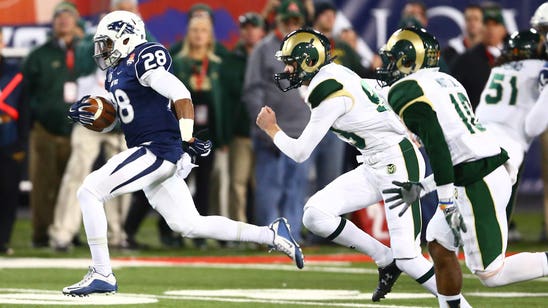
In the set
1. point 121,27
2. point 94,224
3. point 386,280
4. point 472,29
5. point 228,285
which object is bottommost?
point 228,285

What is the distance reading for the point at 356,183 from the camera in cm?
785

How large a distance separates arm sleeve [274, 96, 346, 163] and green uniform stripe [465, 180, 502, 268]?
3.62ft

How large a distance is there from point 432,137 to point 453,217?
1.27ft

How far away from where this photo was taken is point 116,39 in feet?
26.3

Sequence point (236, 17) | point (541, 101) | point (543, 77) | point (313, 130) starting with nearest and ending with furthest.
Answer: point (313, 130) < point (541, 101) < point (543, 77) < point (236, 17)

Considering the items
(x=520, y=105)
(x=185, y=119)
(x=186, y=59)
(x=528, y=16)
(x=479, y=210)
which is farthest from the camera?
(x=528, y=16)

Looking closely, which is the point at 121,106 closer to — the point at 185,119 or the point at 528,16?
the point at 185,119

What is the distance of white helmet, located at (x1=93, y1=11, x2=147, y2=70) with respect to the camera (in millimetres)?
8023

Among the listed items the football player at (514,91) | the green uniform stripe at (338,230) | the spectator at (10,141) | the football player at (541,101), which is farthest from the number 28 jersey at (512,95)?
the spectator at (10,141)

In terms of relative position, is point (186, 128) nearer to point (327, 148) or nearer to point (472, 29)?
point (327, 148)

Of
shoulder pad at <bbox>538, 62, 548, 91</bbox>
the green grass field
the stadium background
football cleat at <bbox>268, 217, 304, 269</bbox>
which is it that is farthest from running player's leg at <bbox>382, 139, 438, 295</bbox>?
the stadium background

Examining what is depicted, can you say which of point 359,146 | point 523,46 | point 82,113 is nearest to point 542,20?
point 523,46

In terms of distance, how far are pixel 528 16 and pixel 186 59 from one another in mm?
4425

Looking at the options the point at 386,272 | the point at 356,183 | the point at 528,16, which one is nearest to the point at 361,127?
the point at 356,183
